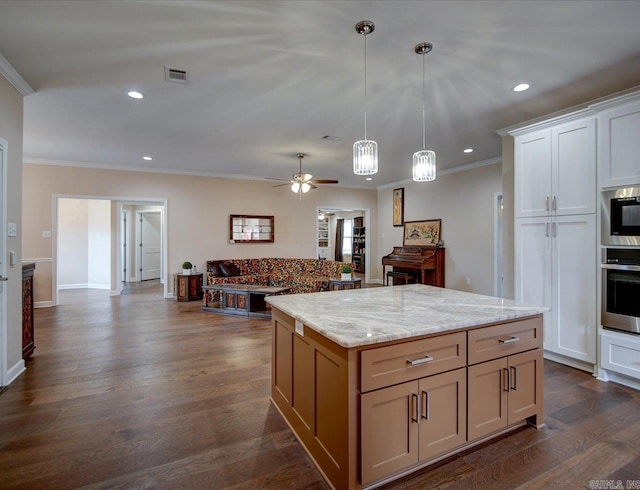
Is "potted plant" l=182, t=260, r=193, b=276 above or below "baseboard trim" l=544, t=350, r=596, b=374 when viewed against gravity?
above

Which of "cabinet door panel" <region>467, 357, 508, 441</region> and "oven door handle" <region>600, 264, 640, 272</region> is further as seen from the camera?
"oven door handle" <region>600, 264, 640, 272</region>

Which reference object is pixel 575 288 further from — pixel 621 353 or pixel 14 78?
pixel 14 78

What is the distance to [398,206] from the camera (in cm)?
824

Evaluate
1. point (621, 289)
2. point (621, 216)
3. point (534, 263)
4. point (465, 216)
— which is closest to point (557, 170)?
point (621, 216)

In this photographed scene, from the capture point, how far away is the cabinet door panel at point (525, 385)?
203cm

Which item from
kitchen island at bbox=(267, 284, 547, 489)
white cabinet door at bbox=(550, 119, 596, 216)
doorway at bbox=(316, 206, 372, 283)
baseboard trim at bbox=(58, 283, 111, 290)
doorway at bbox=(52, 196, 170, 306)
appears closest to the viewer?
kitchen island at bbox=(267, 284, 547, 489)

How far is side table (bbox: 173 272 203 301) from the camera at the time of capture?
650 cm

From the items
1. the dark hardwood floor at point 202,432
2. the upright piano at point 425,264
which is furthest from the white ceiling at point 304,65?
the upright piano at point 425,264

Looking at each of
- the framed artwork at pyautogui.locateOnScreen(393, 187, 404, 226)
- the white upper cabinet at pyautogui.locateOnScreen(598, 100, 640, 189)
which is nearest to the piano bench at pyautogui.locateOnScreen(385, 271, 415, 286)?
the framed artwork at pyautogui.locateOnScreen(393, 187, 404, 226)

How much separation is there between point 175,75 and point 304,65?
1.13m

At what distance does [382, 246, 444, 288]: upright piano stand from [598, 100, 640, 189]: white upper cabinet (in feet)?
13.3

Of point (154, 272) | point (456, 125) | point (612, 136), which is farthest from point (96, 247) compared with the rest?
point (612, 136)

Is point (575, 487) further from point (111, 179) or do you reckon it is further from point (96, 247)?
point (96, 247)

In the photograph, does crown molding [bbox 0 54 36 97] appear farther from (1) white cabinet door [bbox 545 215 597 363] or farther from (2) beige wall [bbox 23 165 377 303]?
(1) white cabinet door [bbox 545 215 597 363]
